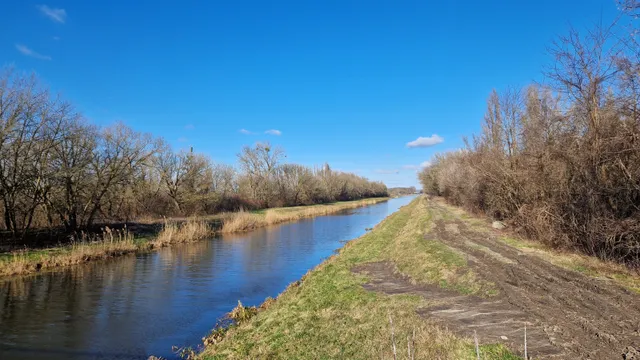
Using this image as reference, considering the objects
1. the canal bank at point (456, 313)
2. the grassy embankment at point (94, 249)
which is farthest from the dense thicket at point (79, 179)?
the canal bank at point (456, 313)

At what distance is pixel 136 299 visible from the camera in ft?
43.0

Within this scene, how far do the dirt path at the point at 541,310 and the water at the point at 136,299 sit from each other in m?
5.71

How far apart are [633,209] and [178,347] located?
41.4 feet

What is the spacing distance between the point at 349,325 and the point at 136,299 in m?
9.25

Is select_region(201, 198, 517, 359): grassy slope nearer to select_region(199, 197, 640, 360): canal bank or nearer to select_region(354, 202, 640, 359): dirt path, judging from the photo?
select_region(199, 197, 640, 360): canal bank

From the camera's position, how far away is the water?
30.1ft

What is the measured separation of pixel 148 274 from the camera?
16750 mm

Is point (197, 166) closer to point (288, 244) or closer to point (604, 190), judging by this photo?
point (288, 244)

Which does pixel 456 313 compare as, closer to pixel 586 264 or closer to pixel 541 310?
pixel 541 310

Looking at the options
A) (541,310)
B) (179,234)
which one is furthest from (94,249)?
(541,310)

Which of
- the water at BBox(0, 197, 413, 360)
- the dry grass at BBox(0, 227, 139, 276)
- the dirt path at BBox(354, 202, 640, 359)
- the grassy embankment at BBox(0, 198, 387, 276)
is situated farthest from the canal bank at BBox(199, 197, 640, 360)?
the grassy embankment at BBox(0, 198, 387, 276)

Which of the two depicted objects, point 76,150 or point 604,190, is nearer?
point 604,190

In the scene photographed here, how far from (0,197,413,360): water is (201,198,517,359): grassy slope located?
2.19m

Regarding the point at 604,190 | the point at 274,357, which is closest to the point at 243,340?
the point at 274,357
